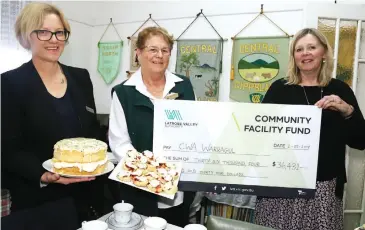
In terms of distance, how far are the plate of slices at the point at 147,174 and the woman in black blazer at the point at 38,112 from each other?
0.18 meters

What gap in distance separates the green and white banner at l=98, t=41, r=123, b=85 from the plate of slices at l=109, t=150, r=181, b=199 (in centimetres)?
253

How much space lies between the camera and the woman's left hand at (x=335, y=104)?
146 cm

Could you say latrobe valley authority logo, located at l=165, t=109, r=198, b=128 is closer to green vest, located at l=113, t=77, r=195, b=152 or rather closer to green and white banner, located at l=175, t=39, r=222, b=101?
green vest, located at l=113, t=77, r=195, b=152

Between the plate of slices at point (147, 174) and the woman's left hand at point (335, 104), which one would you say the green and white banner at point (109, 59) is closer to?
the plate of slices at point (147, 174)

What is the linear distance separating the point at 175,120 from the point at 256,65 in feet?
5.60

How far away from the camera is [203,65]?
3244mm

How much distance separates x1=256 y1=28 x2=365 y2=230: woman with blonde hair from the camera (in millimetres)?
1540

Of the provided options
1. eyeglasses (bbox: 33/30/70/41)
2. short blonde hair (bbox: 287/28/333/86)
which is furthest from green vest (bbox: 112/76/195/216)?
short blonde hair (bbox: 287/28/333/86)

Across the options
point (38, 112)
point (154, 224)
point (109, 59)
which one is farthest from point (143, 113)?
point (109, 59)

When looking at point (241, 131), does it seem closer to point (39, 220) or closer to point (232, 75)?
point (39, 220)

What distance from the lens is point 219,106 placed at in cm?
153

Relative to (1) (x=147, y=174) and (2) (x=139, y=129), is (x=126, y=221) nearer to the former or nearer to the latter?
(1) (x=147, y=174)

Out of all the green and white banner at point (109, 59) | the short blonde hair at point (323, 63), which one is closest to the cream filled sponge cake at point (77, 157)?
the short blonde hair at point (323, 63)

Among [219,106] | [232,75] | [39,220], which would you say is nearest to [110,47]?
[232,75]
